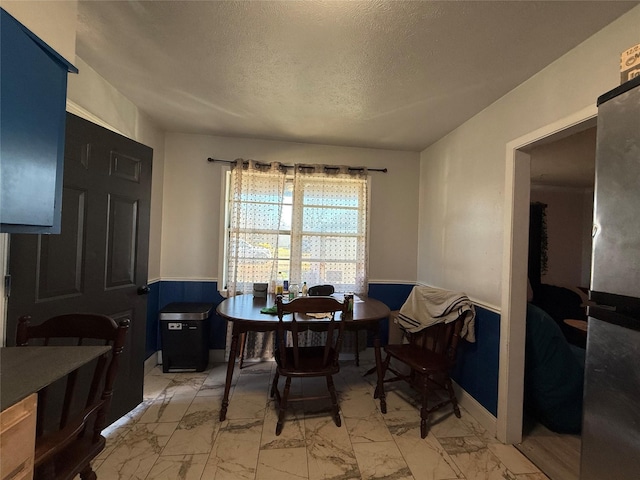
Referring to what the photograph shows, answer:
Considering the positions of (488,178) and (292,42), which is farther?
(488,178)

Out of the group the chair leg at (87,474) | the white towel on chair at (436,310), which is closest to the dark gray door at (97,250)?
the chair leg at (87,474)

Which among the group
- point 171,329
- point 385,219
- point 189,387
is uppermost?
point 385,219

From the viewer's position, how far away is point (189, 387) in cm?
243

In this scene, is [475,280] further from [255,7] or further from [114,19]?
[114,19]

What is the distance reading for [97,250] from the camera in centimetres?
174

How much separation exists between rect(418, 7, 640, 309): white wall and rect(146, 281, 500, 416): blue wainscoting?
0.24 meters

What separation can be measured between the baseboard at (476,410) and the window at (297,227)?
1275mm

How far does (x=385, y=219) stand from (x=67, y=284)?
9.27 feet

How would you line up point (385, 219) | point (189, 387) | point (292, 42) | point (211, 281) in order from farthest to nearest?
1. point (385, 219)
2. point (211, 281)
3. point (189, 387)
4. point (292, 42)

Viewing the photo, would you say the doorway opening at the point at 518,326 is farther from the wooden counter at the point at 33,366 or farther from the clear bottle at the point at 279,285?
the wooden counter at the point at 33,366

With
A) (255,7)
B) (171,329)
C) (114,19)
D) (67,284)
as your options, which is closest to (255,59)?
(255,7)

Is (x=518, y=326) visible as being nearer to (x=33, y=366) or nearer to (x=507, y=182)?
(x=507, y=182)

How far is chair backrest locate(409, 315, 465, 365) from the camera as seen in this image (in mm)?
2061

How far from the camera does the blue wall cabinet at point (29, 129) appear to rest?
919 millimetres
